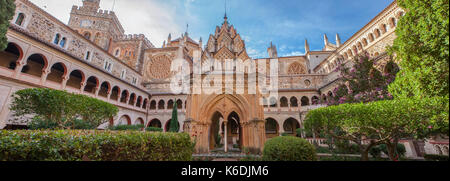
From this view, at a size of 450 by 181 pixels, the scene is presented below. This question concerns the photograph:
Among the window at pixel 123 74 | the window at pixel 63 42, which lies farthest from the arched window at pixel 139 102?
the window at pixel 63 42

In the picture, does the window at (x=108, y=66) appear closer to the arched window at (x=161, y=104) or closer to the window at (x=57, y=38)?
the window at (x=57, y=38)

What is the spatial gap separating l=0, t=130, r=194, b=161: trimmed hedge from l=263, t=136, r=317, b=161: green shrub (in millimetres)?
3880

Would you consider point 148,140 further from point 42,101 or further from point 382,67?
point 382,67

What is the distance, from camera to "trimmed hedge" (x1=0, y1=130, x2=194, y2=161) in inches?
95.7

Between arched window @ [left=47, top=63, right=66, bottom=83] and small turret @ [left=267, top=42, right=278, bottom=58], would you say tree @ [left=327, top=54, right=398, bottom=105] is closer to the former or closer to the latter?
small turret @ [left=267, top=42, right=278, bottom=58]

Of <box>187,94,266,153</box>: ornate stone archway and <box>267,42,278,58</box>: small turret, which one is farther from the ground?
<box>267,42,278,58</box>: small turret

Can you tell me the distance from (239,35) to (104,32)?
102 ft

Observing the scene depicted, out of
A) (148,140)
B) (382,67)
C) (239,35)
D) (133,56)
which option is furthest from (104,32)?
(382,67)

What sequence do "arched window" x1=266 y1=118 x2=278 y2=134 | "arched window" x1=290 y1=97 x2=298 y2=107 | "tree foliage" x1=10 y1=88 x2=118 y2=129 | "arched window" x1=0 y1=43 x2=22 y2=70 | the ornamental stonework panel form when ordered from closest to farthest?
"tree foliage" x1=10 y1=88 x2=118 y2=129 → "arched window" x1=0 y1=43 x2=22 y2=70 → "arched window" x1=266 y1=118 x2=278 y2=134 → "arched window" x1=290 y1=97 x2=298 y2=107 → the ornamental stonework panel

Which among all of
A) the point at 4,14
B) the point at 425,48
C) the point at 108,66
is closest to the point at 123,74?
the point at 108,66

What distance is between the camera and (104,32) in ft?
99.9

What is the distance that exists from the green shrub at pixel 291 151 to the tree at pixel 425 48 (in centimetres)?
352

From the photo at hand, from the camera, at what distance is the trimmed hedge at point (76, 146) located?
2431 millimetres

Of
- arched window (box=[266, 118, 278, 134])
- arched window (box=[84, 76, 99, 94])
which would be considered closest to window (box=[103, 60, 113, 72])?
arched window (box=[84, 76, 99, 94])
